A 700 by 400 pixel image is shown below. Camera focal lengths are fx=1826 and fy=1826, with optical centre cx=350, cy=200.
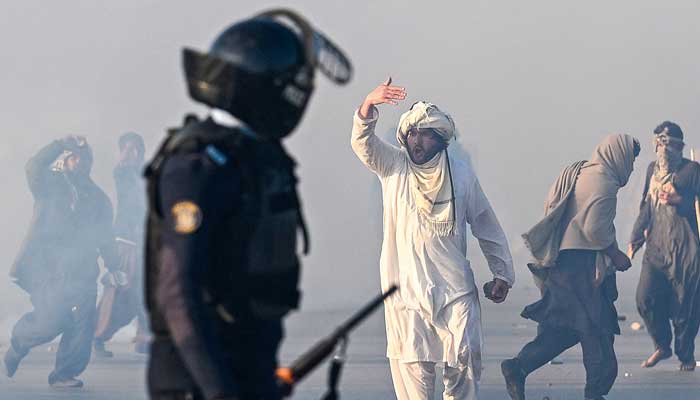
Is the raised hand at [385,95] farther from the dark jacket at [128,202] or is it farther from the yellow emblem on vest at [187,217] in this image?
the dark jacket at [128,202]

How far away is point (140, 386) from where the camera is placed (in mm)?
16062

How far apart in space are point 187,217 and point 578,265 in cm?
1109

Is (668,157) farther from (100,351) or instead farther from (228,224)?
(228,224)

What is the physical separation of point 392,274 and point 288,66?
A: 7.51 metres

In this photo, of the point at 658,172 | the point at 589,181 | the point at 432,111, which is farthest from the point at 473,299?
the point at 658,172

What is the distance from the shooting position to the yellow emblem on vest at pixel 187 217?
3.66 m

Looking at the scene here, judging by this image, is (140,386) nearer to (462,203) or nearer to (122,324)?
(122,324)

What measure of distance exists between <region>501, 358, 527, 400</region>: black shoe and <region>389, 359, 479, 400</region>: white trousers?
273 centimetres

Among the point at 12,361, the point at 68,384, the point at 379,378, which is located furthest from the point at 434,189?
the point at 12,361

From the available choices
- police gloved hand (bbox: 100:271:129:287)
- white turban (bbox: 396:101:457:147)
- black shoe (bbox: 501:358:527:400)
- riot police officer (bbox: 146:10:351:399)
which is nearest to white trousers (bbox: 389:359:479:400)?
white turban (bbox: 396:101:457:147)

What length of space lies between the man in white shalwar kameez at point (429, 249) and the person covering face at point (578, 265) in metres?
2.91

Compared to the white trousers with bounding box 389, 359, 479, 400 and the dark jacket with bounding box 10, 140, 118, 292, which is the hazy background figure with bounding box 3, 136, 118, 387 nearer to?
the dark jacket with bounding box 10, 140, 118, 292

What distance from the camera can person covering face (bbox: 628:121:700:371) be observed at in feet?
52.3

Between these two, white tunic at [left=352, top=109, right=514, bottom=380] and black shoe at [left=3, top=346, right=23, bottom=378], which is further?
black shoe at [left=3, top=346, right=23, bottom=378]
